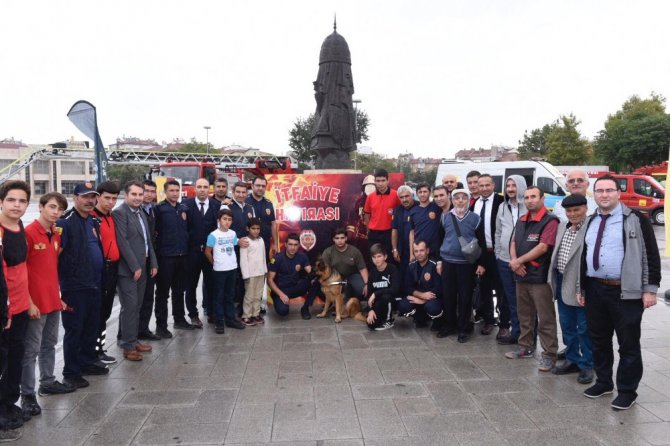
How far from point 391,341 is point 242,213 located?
106 inches

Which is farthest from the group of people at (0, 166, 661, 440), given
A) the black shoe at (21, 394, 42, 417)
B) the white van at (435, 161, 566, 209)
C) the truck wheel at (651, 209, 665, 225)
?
the truck wheel at (651, 209, 665, 225)

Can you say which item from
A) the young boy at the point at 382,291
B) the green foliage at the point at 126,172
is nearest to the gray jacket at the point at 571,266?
the young boy at the point at 382,291

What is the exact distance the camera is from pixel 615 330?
399 centimetres

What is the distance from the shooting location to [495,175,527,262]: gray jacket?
207 inches

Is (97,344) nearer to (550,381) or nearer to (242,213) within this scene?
(242,213)

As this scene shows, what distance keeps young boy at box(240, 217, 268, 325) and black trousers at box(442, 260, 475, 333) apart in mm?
2465

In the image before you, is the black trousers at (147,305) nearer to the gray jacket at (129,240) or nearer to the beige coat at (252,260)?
the gray jacket at (129,240)

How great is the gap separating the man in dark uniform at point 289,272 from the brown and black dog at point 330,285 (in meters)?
0.20

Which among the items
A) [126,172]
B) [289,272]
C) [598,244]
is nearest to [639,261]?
[598,244]

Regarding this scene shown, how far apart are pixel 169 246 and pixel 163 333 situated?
1.07m

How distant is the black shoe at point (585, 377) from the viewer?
435 cm

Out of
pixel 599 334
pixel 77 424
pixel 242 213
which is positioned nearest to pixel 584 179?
pixel 599 334

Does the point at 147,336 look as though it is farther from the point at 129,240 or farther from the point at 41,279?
the point at 41,279

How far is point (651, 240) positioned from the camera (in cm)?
378
